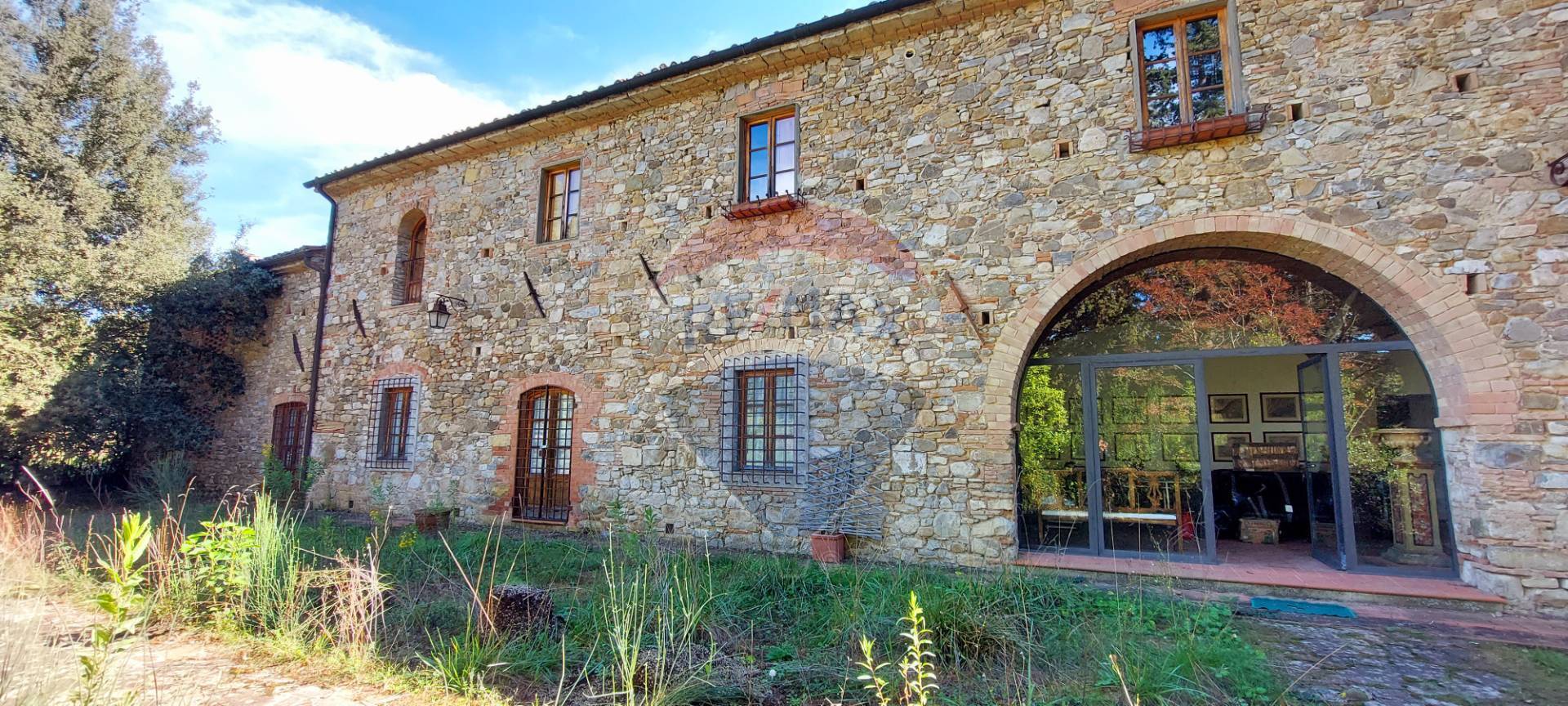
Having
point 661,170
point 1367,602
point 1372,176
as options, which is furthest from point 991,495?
point 661,170

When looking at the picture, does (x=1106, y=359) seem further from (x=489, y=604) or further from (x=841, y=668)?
(x=489, y=604)

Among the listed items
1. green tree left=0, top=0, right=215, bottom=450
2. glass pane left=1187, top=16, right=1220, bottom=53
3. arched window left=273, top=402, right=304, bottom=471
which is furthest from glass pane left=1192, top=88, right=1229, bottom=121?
green tree left=0, top=0, right=215, bottom=450

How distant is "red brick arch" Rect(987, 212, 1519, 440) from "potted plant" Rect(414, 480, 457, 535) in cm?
665

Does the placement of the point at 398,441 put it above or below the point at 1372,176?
below

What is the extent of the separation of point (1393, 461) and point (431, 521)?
9840 mm

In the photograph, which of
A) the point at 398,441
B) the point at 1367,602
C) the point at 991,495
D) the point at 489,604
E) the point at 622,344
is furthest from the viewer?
the point at 398,441

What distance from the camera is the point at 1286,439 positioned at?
744 centimetres

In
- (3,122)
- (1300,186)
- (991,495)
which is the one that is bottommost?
(991,495)

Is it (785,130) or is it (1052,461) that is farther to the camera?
(785,130)

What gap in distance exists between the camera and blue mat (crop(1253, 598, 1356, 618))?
15.6 ft

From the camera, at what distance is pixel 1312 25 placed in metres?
5.48

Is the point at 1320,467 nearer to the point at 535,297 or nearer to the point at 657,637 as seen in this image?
the point at 657,637

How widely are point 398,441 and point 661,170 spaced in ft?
18.1

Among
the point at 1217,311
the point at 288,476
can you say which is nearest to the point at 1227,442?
the point at 1217,311
